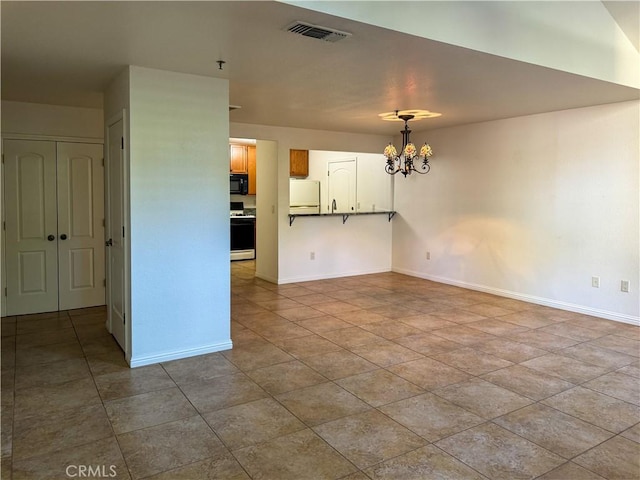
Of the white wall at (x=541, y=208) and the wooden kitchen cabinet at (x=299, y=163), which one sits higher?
the wooden kitchen cabinet at (x=299, y=163)

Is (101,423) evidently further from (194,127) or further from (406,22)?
(406,22)

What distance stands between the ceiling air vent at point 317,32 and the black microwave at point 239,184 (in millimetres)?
6963

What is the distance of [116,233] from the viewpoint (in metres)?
4.12

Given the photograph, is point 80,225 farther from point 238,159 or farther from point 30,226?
point 238,159

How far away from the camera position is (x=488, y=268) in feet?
21.3

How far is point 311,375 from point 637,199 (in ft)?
12.9

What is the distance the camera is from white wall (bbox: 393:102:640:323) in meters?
5.03

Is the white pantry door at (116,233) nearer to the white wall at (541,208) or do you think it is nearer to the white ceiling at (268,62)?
the white ceiling at (268,62)

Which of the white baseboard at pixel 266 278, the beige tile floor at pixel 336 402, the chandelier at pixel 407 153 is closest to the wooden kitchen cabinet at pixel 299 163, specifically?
the chandelier at pixel 407 153

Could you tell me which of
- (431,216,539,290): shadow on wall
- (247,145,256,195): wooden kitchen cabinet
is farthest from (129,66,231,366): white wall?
(247,145,256,195): wooden kitchen cabinet

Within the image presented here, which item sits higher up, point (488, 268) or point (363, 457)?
point (488, 268)

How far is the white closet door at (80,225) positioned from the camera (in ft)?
17.7

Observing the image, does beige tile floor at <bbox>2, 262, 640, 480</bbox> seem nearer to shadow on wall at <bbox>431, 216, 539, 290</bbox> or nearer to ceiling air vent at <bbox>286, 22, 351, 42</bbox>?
shadow on wall at <bbox>431, 216, 539, 290</bbox>

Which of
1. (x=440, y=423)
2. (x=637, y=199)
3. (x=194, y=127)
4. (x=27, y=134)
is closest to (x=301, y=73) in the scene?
(x=194, y=127)
